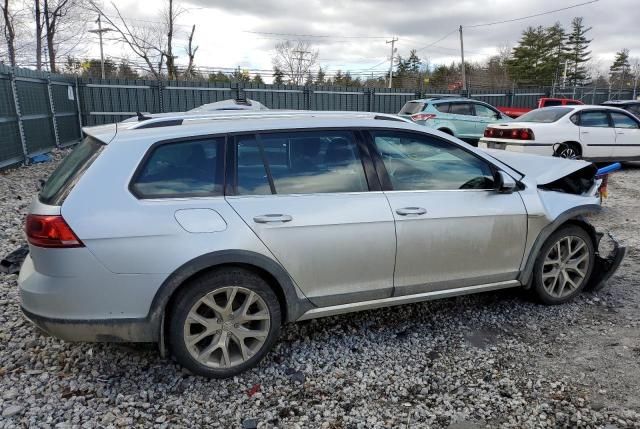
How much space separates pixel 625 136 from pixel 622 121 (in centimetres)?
37

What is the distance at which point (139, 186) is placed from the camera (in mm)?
2752

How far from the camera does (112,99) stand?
59.2 ft

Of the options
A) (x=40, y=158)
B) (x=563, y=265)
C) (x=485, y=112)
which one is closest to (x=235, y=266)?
(x=563, y=265)

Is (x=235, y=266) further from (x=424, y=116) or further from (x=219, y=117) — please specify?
(x=424, y=116)

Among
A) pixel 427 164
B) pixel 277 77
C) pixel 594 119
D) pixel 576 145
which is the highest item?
pixel 277 77

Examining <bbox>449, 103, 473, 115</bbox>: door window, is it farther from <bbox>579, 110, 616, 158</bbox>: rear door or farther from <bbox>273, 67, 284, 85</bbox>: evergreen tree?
A: <bbox>273, 67, 284, 85</bbox>: evergreen tree

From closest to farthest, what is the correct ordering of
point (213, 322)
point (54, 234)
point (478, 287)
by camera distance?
point (54, 234)
point (213, 322)
point (478, 287)

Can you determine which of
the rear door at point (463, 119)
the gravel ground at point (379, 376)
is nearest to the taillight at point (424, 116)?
the rear door at point (463, 119)

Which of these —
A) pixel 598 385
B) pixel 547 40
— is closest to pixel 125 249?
pixel 598 385

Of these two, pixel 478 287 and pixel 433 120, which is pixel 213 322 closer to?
pixel 478 287

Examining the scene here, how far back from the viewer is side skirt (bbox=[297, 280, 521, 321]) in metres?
3.19

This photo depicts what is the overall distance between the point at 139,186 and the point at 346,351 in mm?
1752

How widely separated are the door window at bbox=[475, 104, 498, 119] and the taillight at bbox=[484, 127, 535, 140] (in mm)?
3735

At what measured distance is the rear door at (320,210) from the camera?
2.95 meters
